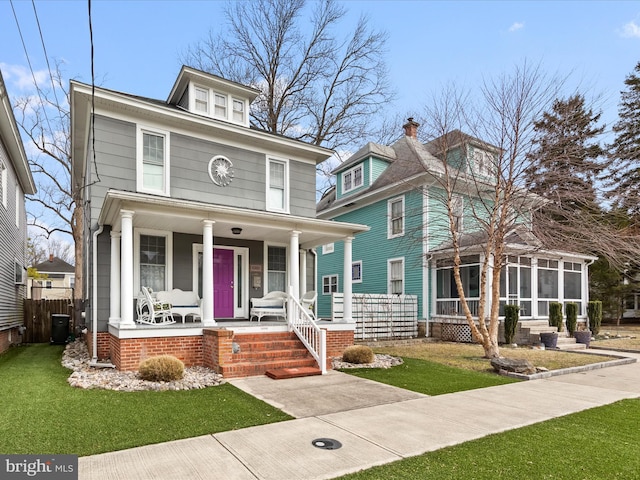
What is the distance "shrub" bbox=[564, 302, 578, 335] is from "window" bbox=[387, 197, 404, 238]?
20.8 ft

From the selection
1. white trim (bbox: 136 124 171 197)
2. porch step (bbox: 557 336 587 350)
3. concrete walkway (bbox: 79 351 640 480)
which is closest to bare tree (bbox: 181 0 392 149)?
white trim (bbox: 136 124 171 197)

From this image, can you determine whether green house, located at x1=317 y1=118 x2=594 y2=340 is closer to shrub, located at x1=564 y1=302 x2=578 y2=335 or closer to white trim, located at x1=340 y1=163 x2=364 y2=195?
white trim, located at x1=340 y1=163 x2=364 y2=195

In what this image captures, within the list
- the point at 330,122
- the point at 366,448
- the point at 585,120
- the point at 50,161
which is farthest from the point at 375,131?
the point at 366,448

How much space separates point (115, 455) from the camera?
3770 millimetres

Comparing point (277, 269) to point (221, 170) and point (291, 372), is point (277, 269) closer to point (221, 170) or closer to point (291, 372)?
point (221, 170)

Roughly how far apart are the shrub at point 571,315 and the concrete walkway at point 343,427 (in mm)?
7425

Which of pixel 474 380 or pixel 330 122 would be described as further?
pixel 330 122

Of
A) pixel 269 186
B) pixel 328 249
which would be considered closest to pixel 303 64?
pixel 328 249

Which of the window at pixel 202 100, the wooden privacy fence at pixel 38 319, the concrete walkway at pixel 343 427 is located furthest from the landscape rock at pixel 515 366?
the wooden privacy fence at pixel 38 319

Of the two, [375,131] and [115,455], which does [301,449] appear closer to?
[115,455]

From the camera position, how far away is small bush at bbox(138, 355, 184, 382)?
263 inches

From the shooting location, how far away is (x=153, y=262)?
32.7 feet

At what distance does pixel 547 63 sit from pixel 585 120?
2.74 metres

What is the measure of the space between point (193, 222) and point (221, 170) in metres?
2.26
